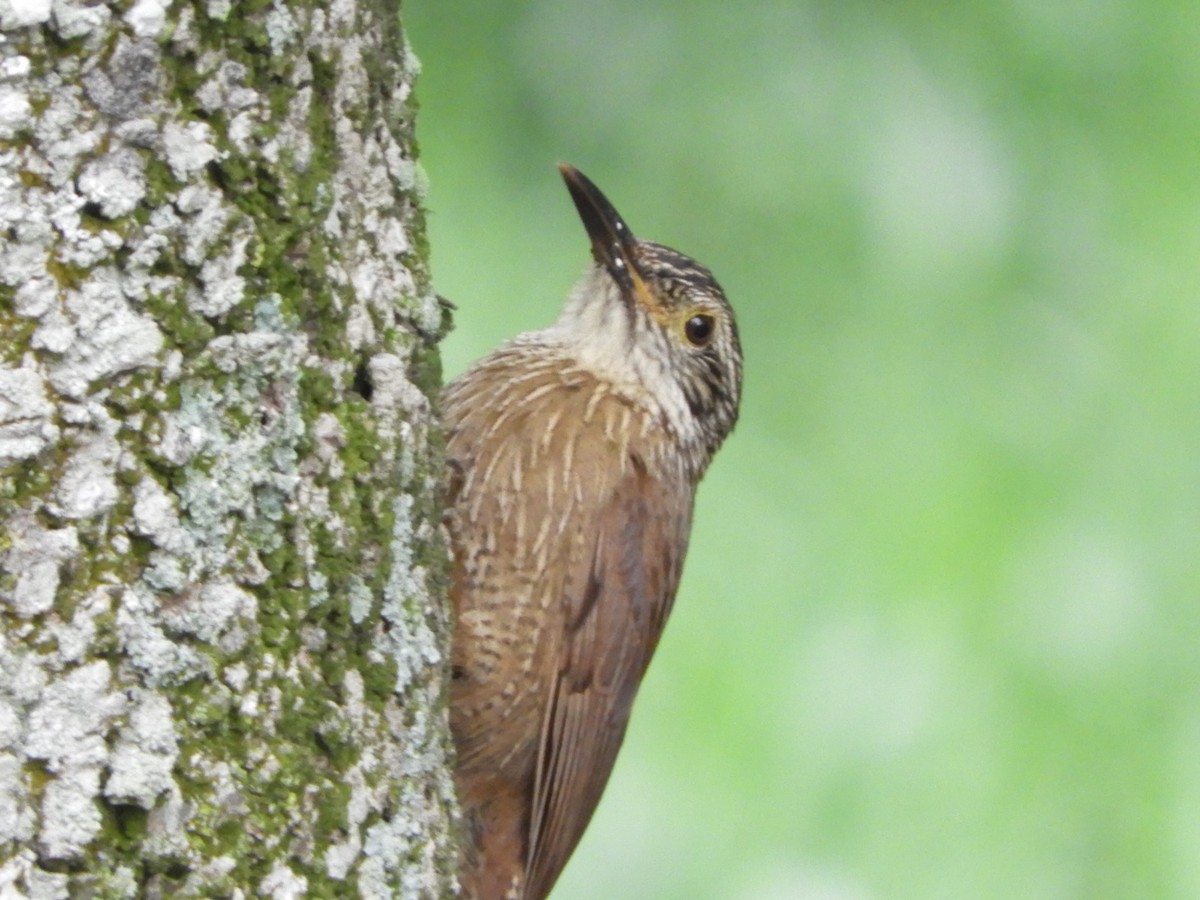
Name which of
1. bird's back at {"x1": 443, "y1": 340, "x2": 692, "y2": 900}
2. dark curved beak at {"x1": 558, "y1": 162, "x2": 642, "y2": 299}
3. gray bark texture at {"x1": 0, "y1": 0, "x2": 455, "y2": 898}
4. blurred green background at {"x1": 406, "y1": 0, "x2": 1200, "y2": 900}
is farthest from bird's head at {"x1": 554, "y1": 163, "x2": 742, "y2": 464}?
gray bark texture at {"x1": 0, "y1": 0, "x2": 455, "y2": 898}

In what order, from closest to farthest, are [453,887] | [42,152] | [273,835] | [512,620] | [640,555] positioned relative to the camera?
[42,152], [273,835], [453,887], [512,620], [640,555]

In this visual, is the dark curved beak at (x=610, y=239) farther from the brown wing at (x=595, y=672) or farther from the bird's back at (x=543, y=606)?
the brown wing at (x=595, y=672)

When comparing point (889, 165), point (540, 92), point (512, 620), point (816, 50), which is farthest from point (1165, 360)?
point (512, 620)

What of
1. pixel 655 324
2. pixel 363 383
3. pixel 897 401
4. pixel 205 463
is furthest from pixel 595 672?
pixel 897 401

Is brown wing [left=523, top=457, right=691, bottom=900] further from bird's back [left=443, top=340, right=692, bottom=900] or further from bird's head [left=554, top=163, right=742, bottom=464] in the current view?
bird's head [left=554, top=163, right=742, bottom=464]

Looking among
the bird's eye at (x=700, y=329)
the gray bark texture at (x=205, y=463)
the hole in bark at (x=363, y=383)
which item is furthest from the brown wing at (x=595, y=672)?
the hole in bark at (x=363, y=383)

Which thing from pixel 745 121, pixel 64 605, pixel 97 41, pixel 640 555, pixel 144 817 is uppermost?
pixel 745 121

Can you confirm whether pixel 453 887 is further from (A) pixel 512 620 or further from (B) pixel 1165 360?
(B) pixel 1165 360
